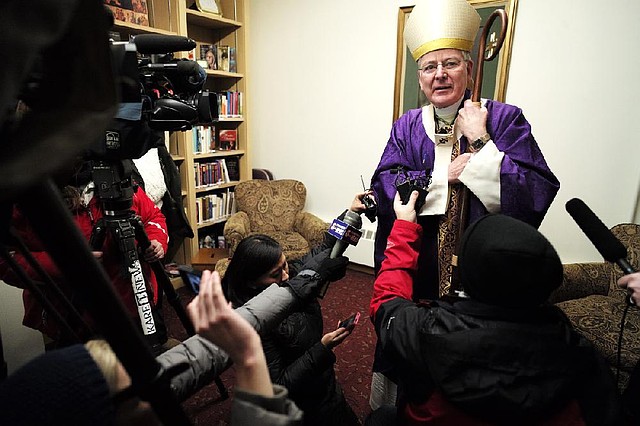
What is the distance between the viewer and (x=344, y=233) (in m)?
1.07

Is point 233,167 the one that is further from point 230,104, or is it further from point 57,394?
point 57,394

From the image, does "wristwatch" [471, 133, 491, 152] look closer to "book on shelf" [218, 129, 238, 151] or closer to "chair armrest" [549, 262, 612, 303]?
"chair armrest" [549, 262, 612, 303]

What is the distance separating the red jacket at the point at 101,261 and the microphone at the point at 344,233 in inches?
22.6

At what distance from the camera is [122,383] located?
45cm

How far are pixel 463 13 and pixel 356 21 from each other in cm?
203

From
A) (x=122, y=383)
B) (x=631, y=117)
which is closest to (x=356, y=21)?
(x=631, y=117)

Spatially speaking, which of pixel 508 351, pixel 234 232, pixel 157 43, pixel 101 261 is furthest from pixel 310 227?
pixel 508 351

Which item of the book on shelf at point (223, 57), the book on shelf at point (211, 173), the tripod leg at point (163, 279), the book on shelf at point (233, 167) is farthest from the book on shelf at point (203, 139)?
the tripod leg at point (163, 279)

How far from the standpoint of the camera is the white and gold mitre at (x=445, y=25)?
3.91ft

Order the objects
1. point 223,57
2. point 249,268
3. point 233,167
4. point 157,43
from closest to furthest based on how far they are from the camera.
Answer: point 157,43 < point 249,268 < point 223,57 < point 233,167

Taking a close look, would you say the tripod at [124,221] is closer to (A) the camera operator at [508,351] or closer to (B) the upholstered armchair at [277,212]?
(A) the camera operator at [508,351]

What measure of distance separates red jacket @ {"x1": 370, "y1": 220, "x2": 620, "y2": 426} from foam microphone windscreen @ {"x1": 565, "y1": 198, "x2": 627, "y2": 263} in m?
0.22

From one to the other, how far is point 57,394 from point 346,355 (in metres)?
2.04

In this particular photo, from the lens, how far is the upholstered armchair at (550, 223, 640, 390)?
1.67 m
